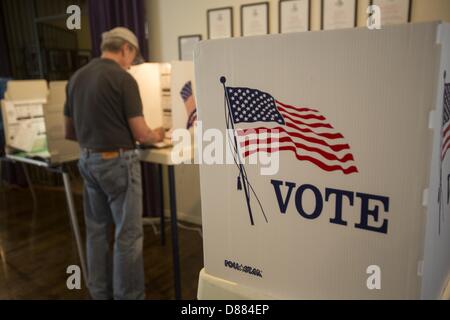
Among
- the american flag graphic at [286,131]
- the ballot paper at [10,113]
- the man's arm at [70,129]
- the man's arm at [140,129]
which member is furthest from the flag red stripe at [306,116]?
the ballot paper at [10,113]

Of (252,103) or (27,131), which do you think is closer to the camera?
(252,103)

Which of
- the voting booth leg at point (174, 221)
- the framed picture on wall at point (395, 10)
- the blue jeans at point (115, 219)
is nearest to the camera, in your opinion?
the blue jeans at point (115, 219)

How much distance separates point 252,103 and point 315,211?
8.3 inches

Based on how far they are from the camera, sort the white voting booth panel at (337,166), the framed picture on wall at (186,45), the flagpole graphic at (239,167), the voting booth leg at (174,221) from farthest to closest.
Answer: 1. the framed picture on wall at (186,45)
2. the voting booth leg at (174,221)
3. the flagpole graphic at (239,167)
4. the white voting booth panel at (337,166)

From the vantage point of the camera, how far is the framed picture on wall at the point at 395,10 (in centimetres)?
203

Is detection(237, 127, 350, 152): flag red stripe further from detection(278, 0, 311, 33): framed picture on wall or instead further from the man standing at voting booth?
detection(278, 0, 311, 33): framed picture on wall

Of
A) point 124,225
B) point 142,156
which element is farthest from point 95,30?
point 124,225

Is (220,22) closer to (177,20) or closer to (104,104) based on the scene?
(177,20)

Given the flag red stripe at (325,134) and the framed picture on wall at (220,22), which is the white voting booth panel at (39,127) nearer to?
the framed picture on wall at (220,22)

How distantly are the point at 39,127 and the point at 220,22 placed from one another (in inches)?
58.3

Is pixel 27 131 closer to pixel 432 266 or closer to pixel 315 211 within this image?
pixel 315 211

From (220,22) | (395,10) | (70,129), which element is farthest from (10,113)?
(395,10)
